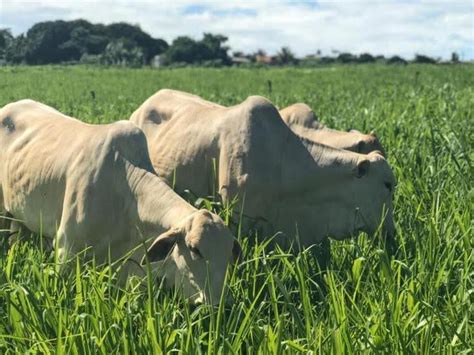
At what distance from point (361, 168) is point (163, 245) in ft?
6.55

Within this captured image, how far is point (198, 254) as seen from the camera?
132 inches

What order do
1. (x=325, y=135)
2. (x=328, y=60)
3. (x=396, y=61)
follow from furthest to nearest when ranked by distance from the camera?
(x=328, y=60) → (x=396, y=61) → (x=325, y=135)

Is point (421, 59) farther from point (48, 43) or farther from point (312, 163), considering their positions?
point (312, 163)

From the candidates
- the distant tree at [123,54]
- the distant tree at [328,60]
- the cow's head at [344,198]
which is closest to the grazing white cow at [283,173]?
the cow's head at [344,198]

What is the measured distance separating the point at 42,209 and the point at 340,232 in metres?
2.05

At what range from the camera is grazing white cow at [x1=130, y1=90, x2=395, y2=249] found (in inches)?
189

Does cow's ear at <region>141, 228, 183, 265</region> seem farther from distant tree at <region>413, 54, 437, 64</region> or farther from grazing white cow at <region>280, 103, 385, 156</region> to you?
distant tree at <region>413, 54, 437, 64</region>

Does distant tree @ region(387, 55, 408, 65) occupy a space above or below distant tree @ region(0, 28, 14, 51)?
below

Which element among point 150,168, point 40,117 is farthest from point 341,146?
point 40,117

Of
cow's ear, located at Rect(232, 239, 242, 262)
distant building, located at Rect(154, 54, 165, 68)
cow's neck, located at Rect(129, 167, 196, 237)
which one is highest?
cow's neck, located at Rect(129, 167, 196, 237)

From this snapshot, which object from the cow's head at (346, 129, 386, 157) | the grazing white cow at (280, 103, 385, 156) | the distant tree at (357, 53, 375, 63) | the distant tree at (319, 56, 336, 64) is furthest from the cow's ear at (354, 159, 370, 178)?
the distant tree at (357, 53, 375, 63)

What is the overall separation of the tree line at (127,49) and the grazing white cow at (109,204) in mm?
4134

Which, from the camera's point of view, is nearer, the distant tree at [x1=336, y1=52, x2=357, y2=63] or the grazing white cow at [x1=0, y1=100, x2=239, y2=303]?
the grazing white cow at [x1=0, y1=100, x2=239, y2=303]

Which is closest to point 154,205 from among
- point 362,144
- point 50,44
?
point 362,144
